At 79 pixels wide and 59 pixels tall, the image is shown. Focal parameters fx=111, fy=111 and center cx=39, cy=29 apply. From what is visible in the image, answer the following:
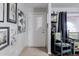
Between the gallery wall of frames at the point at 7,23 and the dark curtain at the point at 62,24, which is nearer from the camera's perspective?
the gallery wall of frames at the point at 7,23

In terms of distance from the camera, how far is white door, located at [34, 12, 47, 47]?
4.92m

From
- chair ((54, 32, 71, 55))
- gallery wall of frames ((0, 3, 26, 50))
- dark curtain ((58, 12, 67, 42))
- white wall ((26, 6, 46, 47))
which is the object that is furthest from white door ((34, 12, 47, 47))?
gallery wall of frames ((0, 3, 26, 50))

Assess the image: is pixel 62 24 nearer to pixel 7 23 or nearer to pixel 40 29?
pixel 40 29

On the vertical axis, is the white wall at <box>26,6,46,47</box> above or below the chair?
above

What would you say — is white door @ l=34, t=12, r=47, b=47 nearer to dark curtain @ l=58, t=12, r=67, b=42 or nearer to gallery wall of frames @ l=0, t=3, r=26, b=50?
dark curtain @ l=58, t=12, r=67, b=42

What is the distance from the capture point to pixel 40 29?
497cm

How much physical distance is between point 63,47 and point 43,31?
5.23 feet

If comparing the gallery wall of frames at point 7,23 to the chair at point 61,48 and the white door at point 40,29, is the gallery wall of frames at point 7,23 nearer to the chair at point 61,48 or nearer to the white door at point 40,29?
the chair at point 61,48

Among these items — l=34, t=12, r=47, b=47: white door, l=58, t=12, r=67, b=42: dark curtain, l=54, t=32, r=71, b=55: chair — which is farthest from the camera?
l=34, t=12, r=47, b=47: white door

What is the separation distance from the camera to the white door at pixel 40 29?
4.92m

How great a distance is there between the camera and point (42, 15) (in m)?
4.97

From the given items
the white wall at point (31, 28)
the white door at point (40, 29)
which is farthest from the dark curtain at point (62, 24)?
the white wall at point (31, 28)

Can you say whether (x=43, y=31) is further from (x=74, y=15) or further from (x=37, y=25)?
(x=74, y=15)

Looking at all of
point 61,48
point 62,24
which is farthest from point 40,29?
point 61,48
